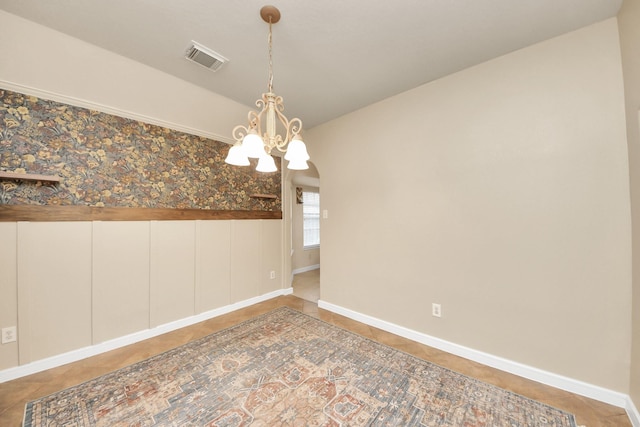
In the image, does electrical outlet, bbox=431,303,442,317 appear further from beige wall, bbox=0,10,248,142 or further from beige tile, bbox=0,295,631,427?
beige wall, bbox=0,10,248,142

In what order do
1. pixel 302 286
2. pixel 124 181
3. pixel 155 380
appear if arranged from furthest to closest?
pixel 302 286
pixel 124 181
pixel 155 380

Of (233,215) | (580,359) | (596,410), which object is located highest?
(233,215)

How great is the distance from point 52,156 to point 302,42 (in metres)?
2.40

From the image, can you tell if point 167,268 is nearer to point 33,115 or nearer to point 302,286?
point 33,115

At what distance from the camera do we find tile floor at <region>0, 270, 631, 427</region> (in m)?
1.58

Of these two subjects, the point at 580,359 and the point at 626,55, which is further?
the point at 580,359

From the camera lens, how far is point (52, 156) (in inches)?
80.1

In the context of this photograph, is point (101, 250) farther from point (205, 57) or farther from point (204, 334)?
point (205, 57)

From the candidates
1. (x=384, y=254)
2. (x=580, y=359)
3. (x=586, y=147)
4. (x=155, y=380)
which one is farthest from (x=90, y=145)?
(x=580, y=359)

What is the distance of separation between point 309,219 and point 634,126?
5.33 m

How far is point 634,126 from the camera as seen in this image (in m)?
1.52

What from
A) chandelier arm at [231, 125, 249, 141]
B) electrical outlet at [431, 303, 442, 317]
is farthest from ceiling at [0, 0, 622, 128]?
electrical outlet at [431, 303, 442, 317]

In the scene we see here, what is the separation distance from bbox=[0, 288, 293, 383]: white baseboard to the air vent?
9.31ft

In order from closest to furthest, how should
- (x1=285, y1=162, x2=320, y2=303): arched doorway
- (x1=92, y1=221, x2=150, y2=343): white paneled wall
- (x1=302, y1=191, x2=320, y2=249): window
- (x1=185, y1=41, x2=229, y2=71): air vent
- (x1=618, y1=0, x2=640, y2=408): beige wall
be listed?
(x1=618, y1=0, x2=640, y2=408): beige wall → (x1=185, y1=41, x2=229, y2=71): air vent → (x1=92, y1=221, x2=150, y2=343): white paneled wall → (x1=285, y1=162, x2=320, y2=303): arched doorway → (x1=302, y1=191, x2=320, y2=249): window
